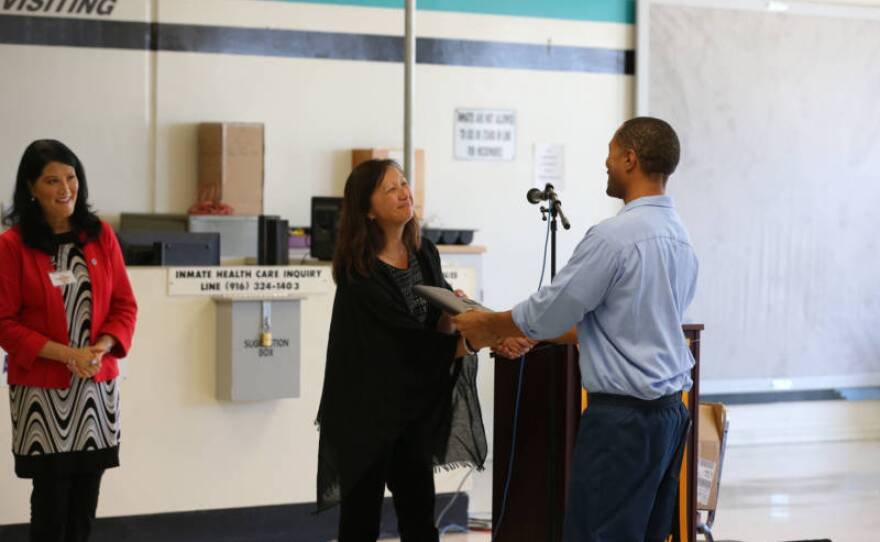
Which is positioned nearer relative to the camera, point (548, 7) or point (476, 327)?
point (476, 327)

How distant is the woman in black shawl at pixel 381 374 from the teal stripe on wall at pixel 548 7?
4287 mm

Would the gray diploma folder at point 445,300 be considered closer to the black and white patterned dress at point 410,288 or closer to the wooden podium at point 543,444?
the black and white patterned dress at point 410,288

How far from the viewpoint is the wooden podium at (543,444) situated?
371 centimetres

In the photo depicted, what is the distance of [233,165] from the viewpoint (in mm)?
7109

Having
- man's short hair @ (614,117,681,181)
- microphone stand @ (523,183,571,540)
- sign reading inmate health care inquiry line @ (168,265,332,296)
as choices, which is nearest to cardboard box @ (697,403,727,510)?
microphone stand @ (523,183,571,540)

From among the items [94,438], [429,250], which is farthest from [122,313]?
[429,250]

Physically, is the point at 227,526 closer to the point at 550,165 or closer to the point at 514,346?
the point at 514,346

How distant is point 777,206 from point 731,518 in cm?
308

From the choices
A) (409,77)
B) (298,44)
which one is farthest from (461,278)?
(298,44)

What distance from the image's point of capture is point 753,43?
8195mm

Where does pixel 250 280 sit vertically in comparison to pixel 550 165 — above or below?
below

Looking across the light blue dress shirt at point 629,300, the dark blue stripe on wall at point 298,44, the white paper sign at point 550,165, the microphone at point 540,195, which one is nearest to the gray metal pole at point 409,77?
the microphone at point 540,195

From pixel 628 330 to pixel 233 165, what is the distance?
4.63m

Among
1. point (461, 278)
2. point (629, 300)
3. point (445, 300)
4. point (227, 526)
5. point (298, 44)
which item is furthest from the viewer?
point (298, 44)
